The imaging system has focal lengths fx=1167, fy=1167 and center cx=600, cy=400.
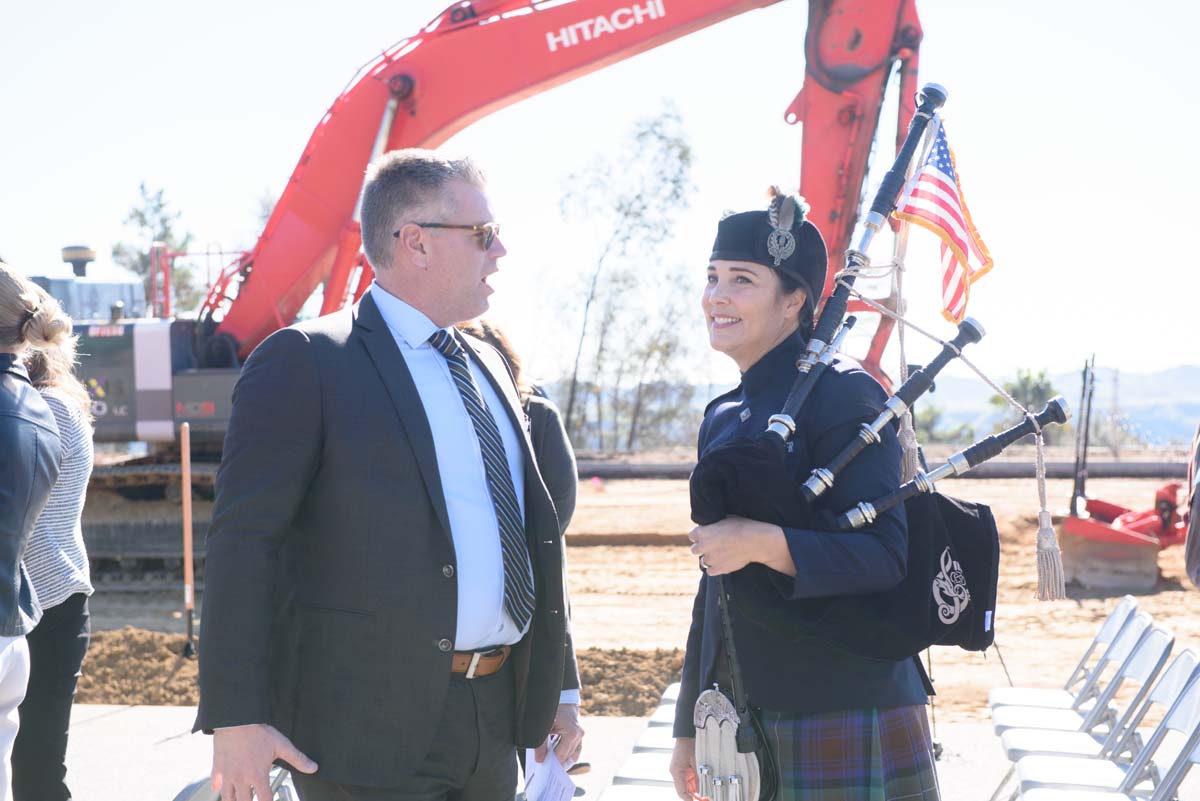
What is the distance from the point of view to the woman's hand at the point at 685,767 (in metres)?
2.56

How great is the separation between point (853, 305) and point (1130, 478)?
16266 millimetres

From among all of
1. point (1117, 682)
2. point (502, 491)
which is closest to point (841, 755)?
point (502, 491)

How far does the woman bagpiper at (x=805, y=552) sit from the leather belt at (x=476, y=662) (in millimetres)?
440

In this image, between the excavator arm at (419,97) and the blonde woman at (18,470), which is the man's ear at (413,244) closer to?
the blonde woman at (18,470)

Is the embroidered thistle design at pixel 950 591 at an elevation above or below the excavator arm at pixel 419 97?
below

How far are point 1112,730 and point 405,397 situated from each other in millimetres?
3387

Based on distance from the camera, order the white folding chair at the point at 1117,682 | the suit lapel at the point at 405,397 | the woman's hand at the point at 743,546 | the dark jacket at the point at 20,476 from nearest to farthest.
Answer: the woman's hand at the point at 743,546, the suit lapel at the point at 405,397, the dark jacket at the point at 20,476, the white folding chair at the point at 1117,682

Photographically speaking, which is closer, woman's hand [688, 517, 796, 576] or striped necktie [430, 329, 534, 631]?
woman's hand [688, 517, 796, 576]

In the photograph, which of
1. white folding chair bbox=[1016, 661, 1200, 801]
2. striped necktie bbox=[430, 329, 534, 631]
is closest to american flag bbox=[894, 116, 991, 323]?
striped necktie bbox=[430, 329, 534, 631]

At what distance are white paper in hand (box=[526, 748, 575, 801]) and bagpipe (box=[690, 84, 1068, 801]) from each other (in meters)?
0.40

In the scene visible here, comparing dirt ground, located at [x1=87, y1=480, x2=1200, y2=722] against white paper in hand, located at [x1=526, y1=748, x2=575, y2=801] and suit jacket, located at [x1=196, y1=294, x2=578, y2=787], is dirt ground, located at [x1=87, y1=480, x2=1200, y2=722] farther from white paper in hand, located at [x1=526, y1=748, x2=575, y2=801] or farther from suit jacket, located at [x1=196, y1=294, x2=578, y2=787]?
suit jacket, located at [x1=196, y1=294, x2=578, y2=787]

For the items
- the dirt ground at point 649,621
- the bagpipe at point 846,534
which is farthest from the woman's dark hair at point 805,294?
the dirt ground at point 649,621

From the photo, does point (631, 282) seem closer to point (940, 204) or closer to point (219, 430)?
point (219, 430)

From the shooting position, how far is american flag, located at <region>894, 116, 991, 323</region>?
2668 millimetres
